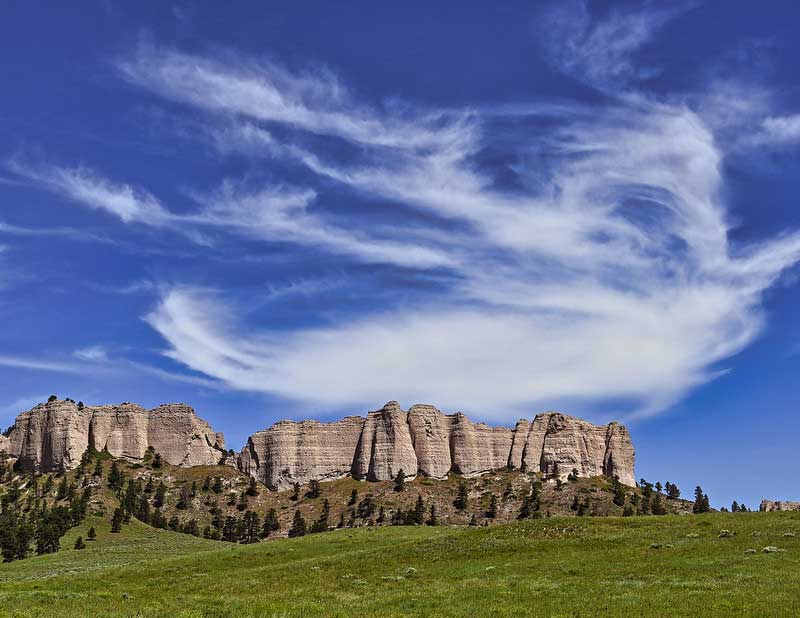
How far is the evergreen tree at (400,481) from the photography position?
159825mm

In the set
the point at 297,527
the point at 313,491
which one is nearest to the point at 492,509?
the point at 297,527

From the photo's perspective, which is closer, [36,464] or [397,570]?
[397,570]

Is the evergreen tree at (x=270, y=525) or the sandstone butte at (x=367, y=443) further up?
the sandstone butte at (x=367, y=443)

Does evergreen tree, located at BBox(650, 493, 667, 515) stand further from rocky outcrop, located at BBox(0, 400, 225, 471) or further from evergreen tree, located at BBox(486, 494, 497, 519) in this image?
rocky outcrop, located at BBox(0, 400, 225, 471)

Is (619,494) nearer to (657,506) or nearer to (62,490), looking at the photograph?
(657,506)

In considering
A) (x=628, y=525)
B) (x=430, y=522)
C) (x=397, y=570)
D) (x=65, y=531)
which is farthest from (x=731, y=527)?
(x=65, y=531)

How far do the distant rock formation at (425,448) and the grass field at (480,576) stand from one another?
341 ft

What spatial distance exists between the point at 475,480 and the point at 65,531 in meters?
87.8

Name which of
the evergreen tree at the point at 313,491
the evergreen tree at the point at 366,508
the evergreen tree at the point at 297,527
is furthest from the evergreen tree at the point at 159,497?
the evergreen tree at the point at 366,508

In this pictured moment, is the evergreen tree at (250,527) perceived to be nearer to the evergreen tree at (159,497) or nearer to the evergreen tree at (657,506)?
the evergreen tree at (159,497)

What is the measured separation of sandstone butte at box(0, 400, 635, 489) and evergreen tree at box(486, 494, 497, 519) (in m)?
21.1

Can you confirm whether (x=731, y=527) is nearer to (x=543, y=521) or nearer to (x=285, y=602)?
(x=543, y=521)

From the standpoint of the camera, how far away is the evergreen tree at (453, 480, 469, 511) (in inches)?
5838

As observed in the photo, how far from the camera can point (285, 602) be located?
33125 millimetres
